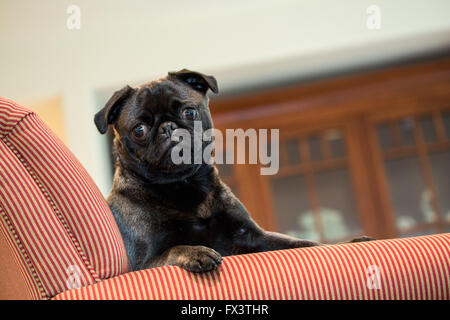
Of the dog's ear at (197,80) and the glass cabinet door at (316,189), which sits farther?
the glass cabinet door at (316,189)

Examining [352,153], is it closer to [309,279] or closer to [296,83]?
[296,83]

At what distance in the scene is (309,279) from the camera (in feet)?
3.51

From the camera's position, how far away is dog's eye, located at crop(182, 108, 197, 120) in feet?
5.79

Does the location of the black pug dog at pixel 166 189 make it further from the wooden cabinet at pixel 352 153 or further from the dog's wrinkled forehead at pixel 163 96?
the wooden cabinet at pixel 352 153

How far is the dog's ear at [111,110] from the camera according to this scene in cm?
166

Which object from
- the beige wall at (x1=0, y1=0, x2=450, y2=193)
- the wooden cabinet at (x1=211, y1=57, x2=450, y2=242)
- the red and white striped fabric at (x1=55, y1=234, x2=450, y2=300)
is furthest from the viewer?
the wooden cabinet at (x1=211, y1=57, x2=450, y2=242)

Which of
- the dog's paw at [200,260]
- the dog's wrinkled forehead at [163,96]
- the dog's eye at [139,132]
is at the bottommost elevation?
the dog's paw at [200,260]

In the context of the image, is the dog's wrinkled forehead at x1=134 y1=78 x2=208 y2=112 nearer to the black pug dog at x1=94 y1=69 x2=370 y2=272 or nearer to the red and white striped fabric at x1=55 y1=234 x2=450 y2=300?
the black pug dog at x1=94 y1=69 x2=370 y2=272

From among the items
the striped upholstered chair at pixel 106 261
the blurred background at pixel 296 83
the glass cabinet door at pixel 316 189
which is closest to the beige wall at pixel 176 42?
the blurred background at pixel 296 83

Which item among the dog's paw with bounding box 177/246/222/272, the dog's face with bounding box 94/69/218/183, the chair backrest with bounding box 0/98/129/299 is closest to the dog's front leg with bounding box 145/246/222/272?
the dog's paw with bounding box 177/246/222/272

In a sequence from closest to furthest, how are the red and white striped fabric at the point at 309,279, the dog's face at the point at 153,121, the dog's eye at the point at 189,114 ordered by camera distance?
the red and white striped fabric at the point at 309,279 < the dog's face at the point at 153,121 < the dog's eye at the point at 189,114
